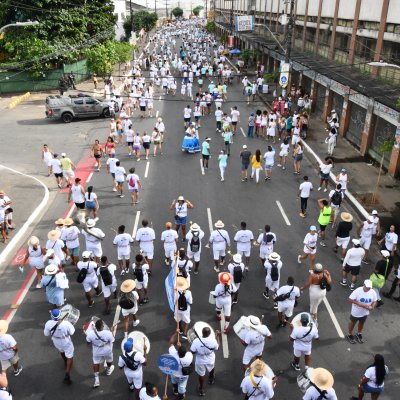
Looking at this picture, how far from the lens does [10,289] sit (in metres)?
10.9

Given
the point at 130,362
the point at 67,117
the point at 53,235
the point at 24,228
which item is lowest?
the point at 24,228

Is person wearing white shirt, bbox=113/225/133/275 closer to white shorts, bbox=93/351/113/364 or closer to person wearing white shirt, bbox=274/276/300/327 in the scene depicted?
white shorts, bbox=93/351/113/364

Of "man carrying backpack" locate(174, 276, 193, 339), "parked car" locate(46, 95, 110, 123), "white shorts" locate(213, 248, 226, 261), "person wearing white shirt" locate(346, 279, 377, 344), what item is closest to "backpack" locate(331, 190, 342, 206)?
"white shorts" locate(213, 248, 226, 261)

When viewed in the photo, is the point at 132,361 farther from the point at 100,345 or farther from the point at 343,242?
Answer: the point at 343,242

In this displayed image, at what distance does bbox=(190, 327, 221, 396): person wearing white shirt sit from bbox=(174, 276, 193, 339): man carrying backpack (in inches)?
32.0

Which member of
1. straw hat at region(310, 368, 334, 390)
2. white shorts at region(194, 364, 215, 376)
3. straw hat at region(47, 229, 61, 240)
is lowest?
white shorts at region(194, 364, 215, 376)

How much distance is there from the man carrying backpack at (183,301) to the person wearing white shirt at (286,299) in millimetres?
1967

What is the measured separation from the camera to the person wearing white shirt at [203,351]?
7.26m

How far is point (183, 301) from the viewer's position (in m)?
8.57

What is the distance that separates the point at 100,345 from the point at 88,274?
2397 millimetres

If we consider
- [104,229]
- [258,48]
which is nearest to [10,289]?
[104,229]

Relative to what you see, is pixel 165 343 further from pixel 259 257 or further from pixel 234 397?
pixel 259 257

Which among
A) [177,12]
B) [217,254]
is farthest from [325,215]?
[177,12]

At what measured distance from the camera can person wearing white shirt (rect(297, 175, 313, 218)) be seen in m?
14.1
